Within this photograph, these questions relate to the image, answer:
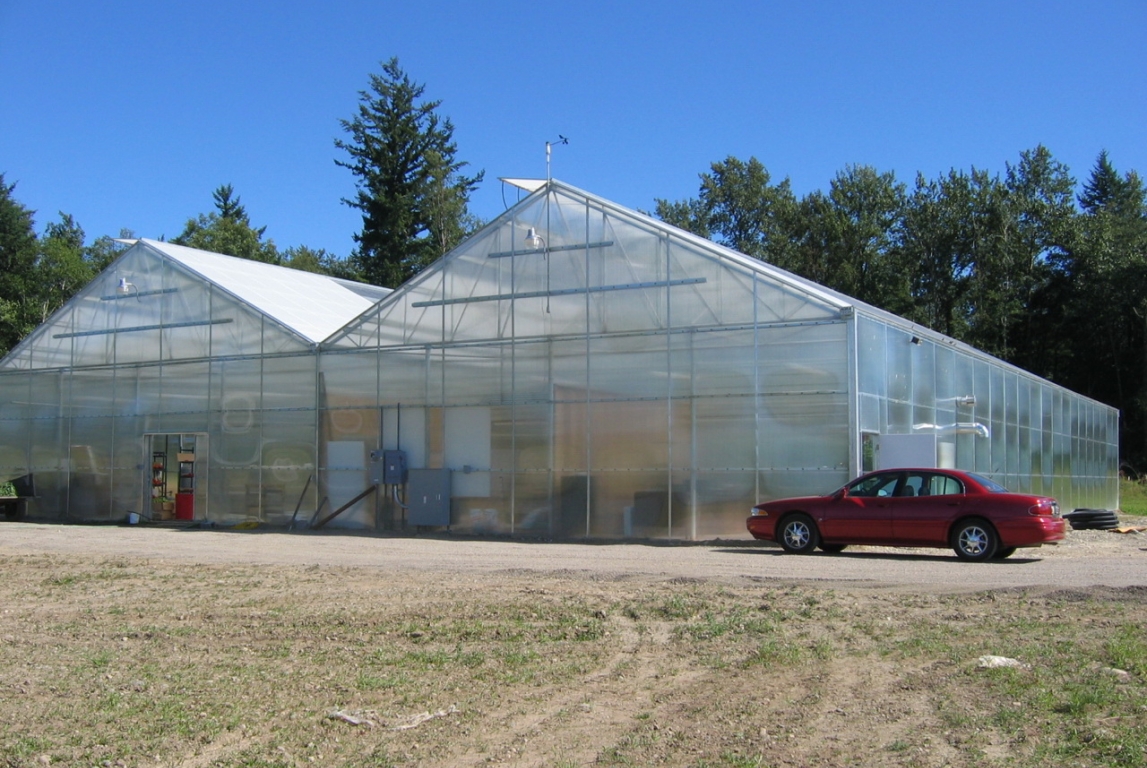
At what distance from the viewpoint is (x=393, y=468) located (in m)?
25.0

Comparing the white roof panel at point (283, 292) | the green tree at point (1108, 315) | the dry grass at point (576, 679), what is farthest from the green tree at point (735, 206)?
the dry grass at point (576, 679)

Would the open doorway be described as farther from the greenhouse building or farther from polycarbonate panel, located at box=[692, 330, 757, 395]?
polycarbonate panel, located at box=[692, 330, 757, 395]

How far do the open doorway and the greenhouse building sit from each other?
60 millimetres

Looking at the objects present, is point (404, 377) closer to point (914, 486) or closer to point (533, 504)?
point (533, 504)

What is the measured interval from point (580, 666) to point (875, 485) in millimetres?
9919

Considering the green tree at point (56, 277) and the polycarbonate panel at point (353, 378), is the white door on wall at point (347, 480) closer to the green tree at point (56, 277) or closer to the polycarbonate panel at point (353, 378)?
the polycarbonate panel at point (353, 378)

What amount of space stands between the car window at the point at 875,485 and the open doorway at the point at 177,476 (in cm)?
1701

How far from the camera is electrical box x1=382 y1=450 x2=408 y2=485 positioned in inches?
984

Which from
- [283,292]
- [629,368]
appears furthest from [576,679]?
[283,292]

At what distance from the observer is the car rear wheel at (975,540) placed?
16.4m

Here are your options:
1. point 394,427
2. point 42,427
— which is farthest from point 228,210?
point 394,427

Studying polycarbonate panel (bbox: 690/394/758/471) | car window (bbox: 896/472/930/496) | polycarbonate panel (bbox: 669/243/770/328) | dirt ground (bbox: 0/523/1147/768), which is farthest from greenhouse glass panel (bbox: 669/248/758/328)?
dirt ground (bbox: 0/523/1147/768)

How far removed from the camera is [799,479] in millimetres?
20922

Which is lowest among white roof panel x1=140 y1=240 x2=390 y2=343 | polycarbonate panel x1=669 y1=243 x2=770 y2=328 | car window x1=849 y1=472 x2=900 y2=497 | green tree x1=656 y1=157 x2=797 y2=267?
car window x1=849 y1=472 x2=900 y2=497
